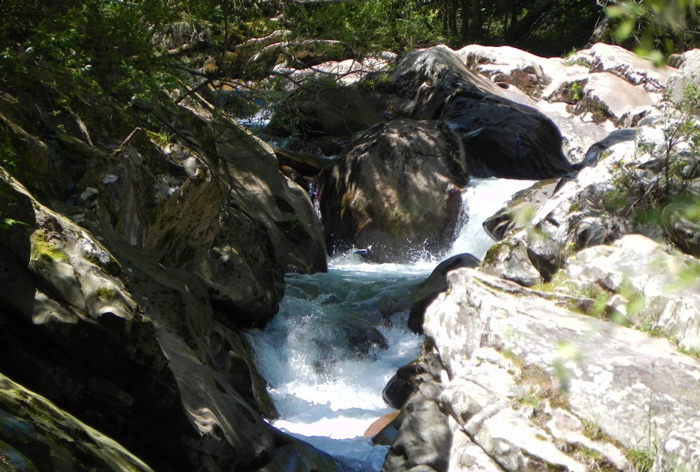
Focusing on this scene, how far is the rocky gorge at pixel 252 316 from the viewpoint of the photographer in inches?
158

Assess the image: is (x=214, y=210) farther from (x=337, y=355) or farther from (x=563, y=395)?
(x=563, y=395)

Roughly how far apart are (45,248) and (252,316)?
5.00m

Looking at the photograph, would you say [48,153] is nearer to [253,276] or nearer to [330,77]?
[253,276]

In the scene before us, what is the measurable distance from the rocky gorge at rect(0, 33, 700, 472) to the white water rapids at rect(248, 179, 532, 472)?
0.84 ft

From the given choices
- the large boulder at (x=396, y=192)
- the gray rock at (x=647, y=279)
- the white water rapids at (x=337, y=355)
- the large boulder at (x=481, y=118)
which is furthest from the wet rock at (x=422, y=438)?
the large boulder at (x=481, y=118)

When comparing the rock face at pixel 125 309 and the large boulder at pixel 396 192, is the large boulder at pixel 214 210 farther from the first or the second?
the large boulder at pixel 396 192

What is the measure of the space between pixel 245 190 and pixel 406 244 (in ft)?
10.2

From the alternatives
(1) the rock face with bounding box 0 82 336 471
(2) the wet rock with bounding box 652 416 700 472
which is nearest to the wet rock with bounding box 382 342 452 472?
(1) the rock face with bounding box 0 82 336 471

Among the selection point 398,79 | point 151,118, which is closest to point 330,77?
point 151,118

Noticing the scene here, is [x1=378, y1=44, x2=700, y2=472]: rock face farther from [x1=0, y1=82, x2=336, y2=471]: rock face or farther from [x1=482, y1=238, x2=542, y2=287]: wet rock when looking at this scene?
[x1=0, y1=82, x2=336, y2=471]: rock face

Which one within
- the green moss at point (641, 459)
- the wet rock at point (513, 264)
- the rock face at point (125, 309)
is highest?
the rock face at point (125, 309)

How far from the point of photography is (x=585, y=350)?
519 centimetres

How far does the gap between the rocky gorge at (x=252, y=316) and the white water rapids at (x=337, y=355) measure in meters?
0.26

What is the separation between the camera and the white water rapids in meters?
7.62
